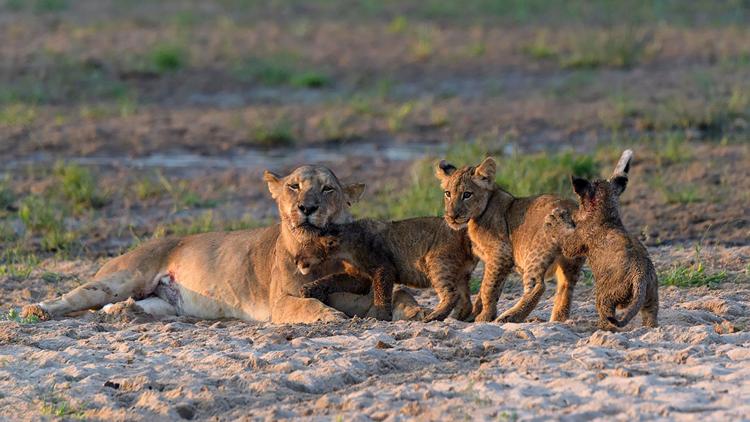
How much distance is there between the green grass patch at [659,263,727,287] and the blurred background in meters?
0.89

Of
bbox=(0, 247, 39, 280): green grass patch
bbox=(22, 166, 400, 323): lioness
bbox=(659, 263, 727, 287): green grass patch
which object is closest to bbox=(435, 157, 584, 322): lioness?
bbox=(22, 166, 400, 323): lioness

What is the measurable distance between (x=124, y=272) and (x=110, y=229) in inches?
96.0

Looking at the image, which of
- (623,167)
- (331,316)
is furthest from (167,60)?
(623,167)

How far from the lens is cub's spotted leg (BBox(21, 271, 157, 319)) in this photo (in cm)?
866

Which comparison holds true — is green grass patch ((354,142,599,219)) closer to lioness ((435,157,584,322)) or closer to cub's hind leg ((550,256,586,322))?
lioness ((435,157,584,322))

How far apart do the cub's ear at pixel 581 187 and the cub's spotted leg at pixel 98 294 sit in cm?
298

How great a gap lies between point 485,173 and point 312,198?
0.96m

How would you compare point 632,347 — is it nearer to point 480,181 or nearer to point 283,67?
point 480,181

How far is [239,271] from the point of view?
9.05m

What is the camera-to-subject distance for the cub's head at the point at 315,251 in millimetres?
8414

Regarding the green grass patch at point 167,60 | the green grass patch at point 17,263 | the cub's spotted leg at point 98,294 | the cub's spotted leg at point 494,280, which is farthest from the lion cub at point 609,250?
the green grass patch at point 167,60

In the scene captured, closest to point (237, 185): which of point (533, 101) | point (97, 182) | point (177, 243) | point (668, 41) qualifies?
point (97, 182)

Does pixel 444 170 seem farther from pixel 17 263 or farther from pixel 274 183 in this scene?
pixel 17 263

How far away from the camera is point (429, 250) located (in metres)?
8.36
